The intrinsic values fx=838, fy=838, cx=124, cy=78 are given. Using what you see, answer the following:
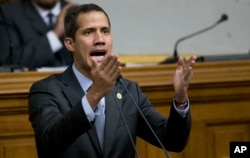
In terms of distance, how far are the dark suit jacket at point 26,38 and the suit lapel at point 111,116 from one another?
170 centimetres

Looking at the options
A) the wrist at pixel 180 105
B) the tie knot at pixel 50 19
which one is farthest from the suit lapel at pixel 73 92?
the tie knot at pixel 50 19

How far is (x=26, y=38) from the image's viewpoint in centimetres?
484

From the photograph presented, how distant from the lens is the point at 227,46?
19.1ft

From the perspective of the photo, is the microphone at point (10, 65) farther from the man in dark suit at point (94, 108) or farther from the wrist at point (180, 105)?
the wrist at point (180, 105)

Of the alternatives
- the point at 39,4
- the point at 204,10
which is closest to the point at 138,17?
the point at 204,10

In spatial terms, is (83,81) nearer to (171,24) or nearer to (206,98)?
(206,98)

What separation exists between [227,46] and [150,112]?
9.36ft

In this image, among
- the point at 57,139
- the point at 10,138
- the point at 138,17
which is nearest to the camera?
the point at 57,139

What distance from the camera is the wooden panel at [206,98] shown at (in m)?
3.93

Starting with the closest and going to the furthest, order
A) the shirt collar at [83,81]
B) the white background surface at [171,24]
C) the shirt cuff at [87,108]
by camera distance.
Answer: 1. the shirt cuff at [87,108]
2. the shirt collar at [83,81]
3. the white background surface at [171,24]

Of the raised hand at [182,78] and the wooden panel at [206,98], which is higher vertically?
the raised hand at [182,78]

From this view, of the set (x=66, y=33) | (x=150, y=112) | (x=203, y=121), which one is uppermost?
(x=66, y=33)

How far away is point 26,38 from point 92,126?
2054 mm

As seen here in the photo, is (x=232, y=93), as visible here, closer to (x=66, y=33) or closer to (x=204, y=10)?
(x=66, y=33)
